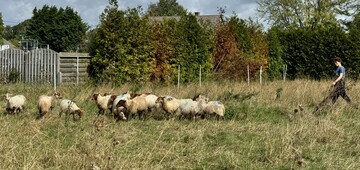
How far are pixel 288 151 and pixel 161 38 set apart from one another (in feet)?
42.2

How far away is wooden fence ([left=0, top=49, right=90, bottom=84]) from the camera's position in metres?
18.5

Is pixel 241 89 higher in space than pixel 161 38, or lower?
lower

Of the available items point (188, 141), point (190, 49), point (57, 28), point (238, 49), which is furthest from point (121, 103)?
point (57, 28)

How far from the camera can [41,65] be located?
18719 millimetres

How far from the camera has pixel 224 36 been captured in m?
21.7

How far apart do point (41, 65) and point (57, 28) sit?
48.3m

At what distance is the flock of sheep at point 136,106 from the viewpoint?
9820 millimetres

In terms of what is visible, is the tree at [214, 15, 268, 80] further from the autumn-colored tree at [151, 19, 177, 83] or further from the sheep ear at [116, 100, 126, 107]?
the sheep ear at [116, 100, 126, 107]

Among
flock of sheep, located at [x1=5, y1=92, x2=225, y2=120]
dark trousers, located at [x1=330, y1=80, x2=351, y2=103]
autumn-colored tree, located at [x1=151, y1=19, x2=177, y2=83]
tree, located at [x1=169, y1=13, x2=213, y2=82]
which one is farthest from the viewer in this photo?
tree, located at [x1=169, y1=13, x2=213, y2=82]

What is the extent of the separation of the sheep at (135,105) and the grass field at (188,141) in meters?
0.28

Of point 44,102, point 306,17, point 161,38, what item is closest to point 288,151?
point 44,102

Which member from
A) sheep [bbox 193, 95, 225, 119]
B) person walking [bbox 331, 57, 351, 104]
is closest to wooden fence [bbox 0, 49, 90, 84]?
sheep [bbox 193, 95, 225, 119]

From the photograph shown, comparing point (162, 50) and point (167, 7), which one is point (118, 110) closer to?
point (162, 50)

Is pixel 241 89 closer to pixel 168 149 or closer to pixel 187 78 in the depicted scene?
pixel 187 78
